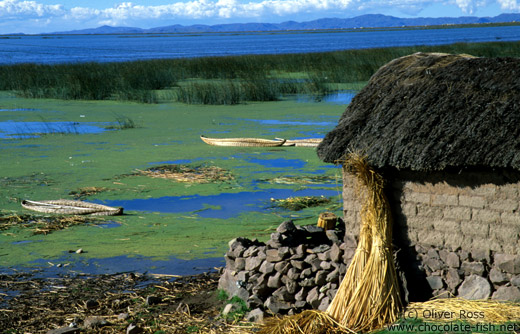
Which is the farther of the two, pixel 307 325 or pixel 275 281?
pixel 275 281

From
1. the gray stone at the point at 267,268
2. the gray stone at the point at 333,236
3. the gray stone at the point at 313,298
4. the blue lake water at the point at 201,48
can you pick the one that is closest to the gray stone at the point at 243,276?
the gray stone at the point at 267,268

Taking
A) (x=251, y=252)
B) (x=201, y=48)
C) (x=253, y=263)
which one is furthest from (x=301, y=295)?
(x=201, y=48)

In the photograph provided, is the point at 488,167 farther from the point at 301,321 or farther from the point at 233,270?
the point at 233,270

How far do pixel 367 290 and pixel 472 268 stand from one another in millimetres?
948

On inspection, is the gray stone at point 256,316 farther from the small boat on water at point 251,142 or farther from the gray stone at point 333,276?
the small boat on water at point 251,142

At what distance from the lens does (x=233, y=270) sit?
23.0 feet

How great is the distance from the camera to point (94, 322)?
6.38 metres

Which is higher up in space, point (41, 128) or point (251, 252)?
point (251, 252)

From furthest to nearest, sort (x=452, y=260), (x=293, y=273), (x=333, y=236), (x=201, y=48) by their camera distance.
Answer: (x=201, y=48)
(x=333, y=236)
(x=293, y=273)
(x=452, y=260)

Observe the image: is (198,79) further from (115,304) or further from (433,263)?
(433,263)

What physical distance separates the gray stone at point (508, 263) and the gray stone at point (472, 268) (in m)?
0.14

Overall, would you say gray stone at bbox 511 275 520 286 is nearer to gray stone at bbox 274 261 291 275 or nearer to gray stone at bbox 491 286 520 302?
gray stone at bbox 491 286 520 302

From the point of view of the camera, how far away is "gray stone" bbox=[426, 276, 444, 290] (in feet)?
20.4

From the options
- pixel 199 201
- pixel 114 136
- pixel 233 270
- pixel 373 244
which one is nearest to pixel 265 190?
pixel 199 201
